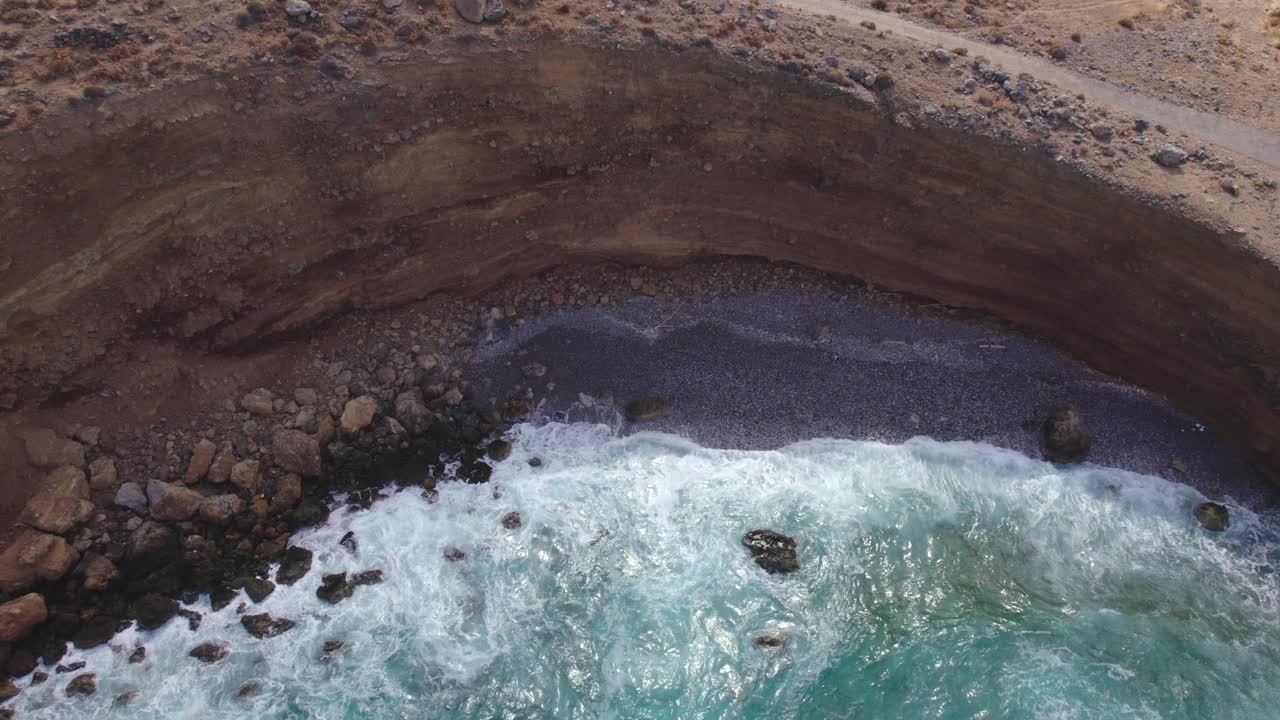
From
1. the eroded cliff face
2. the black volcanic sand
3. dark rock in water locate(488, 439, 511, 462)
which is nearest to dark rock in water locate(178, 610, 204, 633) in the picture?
the eroded cliff face

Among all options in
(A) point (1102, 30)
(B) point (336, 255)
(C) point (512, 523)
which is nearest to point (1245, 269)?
(A) point (1102, 30)

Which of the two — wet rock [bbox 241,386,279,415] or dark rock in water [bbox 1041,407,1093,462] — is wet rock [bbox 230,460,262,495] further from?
dark rock in water [bbox 1041,407,1093,462]

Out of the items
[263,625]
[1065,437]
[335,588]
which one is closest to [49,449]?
[263,625]

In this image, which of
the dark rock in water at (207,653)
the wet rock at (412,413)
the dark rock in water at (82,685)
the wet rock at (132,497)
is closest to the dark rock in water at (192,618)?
the dark rock in water at (207,653)

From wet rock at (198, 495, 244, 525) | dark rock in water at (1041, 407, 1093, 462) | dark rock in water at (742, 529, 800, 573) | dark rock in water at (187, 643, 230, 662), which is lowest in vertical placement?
dark rock in water at (187, 643, 230, 662)

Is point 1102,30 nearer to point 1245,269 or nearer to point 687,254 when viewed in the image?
point 1245,269

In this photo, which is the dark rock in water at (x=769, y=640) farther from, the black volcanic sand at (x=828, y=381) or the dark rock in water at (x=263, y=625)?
the dark rock in water at (x=263, y=625)
